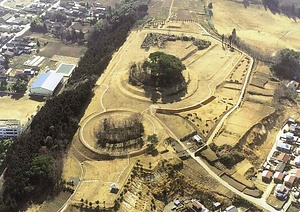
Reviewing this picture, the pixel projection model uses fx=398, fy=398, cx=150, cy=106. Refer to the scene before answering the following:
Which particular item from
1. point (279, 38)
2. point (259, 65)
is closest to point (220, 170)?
point (259, 65)

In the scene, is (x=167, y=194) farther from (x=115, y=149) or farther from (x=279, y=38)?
(x=279, y=38)

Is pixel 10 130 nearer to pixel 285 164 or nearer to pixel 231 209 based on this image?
pixel 231 209

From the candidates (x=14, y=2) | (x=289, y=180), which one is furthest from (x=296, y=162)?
(x=14, y=2)

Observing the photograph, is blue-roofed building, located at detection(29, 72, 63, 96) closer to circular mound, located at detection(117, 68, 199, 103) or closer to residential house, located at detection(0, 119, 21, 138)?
residential house, located at detection(0, 119, 21, 138)

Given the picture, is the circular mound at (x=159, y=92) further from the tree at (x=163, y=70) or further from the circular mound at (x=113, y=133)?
the circular mound at (x=113, y=133)

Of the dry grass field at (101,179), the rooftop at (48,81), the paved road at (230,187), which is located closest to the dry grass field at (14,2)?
the rooftop at (48,81)

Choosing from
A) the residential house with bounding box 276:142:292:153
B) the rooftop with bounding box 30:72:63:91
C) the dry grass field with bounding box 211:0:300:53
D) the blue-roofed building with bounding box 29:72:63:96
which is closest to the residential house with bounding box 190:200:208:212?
the residential house with bounding box 276:142:292:153
